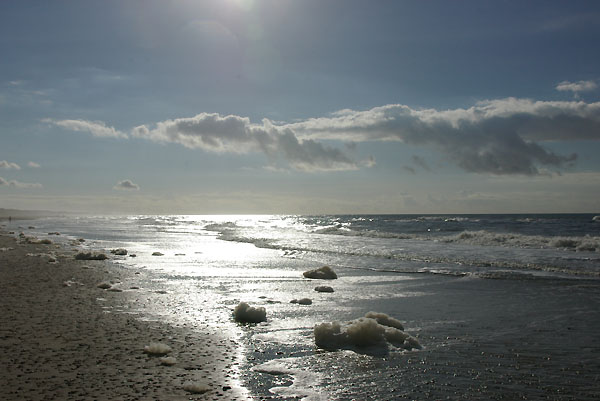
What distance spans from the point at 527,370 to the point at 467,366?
1.09m

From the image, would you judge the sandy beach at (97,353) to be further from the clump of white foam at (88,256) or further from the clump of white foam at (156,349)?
the clump of white foam at (88,256)

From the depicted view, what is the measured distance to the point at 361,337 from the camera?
9914mm

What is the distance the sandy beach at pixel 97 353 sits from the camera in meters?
7.13

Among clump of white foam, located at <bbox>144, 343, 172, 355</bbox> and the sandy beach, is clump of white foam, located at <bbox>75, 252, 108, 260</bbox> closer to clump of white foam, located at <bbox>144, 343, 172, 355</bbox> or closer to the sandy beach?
the sandy beach

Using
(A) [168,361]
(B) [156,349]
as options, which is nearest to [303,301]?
(B) [156,349]

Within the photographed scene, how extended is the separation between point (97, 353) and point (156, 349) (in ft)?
3.86

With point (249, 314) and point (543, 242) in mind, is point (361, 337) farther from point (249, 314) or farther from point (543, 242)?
point (543, 242)

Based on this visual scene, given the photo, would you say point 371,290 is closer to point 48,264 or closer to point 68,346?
point 68,346

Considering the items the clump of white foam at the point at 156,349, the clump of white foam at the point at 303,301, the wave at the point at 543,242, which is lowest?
the clump of white foam at the point at 303,301

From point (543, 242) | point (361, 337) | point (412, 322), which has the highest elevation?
point (543, 242)

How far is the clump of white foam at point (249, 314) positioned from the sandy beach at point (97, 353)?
3.54ft

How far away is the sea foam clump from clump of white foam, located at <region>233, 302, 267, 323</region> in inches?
97.6

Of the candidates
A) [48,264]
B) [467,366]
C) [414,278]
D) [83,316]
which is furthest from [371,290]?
[48,264]

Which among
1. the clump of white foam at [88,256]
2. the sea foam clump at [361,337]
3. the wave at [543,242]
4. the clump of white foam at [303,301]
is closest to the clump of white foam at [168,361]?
the sea foam clump at [361,337]
